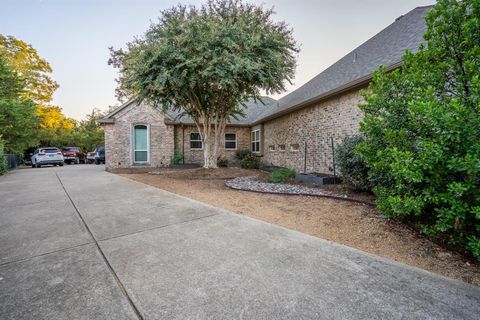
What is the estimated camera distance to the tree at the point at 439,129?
2395 millimetres

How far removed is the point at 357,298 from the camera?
1.89 m

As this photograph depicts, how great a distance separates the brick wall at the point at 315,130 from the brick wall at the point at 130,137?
747cm

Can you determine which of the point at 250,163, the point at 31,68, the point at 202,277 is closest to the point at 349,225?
the point at 202,277

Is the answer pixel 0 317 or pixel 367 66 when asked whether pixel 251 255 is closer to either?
pixel 0 317

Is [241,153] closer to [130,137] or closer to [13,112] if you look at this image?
[130,137]

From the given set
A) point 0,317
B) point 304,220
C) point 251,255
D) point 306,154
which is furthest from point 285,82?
point 0,317

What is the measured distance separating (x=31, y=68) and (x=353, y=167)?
3500 cm

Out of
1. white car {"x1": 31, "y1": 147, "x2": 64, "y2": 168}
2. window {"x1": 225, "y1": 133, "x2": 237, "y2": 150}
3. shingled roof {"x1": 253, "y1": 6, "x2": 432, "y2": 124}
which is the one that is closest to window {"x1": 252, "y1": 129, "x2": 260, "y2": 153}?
window {"x1": 225, "y1": 133, "x2": 237, "y2": 150}

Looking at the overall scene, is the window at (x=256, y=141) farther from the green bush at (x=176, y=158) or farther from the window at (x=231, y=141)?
the green bush at (x=176, y=158)

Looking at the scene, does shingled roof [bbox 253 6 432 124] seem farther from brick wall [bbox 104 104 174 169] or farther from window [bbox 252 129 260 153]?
brick wall [bbox 104 104 174 169]

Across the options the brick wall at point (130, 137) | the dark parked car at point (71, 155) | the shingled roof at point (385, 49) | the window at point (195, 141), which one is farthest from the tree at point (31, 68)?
the shingled roof at point (385, 49)

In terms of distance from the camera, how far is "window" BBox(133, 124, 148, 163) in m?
14.8

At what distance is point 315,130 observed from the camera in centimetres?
981

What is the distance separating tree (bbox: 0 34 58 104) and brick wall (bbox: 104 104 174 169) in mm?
17572
